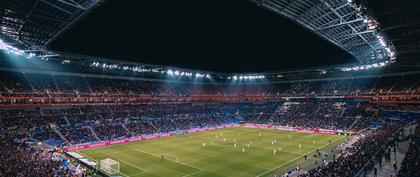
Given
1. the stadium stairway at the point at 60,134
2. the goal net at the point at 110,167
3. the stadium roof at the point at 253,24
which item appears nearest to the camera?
the stadium roof at the point at 253,24

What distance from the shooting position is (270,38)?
158ft

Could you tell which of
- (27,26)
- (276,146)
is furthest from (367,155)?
(27,26)

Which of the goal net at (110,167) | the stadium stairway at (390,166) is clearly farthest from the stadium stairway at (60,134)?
the stadium stairway at (390,166)

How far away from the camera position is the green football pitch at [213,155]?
111ft

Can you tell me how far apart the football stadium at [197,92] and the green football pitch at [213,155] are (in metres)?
0.26

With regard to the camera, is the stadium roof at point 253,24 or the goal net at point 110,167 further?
the goal net at point 110,167

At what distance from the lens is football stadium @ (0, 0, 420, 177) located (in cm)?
2841

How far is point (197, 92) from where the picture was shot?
96.6 metres

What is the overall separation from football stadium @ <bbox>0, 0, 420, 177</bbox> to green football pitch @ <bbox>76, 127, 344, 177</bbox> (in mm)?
257

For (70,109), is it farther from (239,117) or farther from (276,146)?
(239,117)

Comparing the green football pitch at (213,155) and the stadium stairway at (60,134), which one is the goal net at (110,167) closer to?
the green football pitch at (213,155)

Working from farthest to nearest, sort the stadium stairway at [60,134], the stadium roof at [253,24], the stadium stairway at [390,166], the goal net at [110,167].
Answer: the stadium stairway at [60,134]
the goal net at [110,167]
the stadium roof at [253,24]
the stadium stairway at [390,166]

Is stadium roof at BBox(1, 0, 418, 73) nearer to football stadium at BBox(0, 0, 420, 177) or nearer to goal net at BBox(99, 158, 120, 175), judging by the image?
football stadium at BBox(0, 0, 420, 177)

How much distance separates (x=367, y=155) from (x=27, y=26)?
38.1 metres
